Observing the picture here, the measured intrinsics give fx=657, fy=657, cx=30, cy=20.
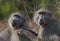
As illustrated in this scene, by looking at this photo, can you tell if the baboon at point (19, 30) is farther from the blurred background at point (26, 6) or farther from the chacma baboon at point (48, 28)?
the blurred background at point (26, 6)

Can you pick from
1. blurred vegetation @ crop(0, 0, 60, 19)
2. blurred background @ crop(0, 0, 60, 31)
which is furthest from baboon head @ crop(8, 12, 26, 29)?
blurred vegetation @ crop(0, 0, 60, 19)

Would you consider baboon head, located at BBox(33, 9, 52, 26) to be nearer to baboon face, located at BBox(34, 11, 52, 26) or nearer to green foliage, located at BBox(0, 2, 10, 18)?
baboon face, located at BBox(34, 11, 52, 26)

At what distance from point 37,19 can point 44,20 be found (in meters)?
0.50

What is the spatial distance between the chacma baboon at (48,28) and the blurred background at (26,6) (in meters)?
0.68

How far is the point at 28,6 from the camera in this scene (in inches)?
718

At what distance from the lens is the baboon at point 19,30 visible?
1540 cm

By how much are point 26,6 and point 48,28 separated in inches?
113

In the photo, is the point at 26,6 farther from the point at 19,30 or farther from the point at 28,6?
the point at 19,30

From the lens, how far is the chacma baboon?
15.4 metres

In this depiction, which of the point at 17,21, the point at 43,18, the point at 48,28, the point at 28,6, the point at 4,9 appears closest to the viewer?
the point at 43,18

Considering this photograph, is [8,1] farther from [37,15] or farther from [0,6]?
[37,15]

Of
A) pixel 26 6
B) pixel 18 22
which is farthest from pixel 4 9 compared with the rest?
pixel 18 22

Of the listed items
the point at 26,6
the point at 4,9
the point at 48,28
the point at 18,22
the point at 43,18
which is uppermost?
the point at 43,18

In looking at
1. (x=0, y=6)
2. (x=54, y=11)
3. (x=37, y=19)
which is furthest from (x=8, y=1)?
(x=37, y=19)
